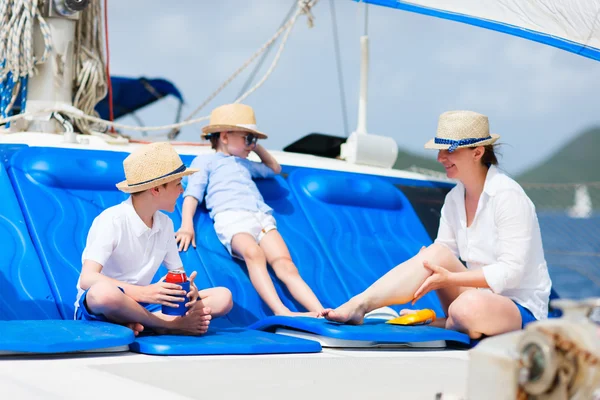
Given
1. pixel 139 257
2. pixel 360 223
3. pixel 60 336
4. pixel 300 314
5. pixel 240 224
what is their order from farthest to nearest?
1. pixel 360 223
2. pixel 240 224
3. pixel 300 314
4. pixel 139 257
5. pixel 60 336

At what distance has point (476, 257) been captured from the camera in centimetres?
315

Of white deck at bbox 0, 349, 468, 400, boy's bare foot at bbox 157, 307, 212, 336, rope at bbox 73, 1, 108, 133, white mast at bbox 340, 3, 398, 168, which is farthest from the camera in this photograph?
white mast at bbox 340, 3, 398, 168

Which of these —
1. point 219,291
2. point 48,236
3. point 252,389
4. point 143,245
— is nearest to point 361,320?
point 219,291

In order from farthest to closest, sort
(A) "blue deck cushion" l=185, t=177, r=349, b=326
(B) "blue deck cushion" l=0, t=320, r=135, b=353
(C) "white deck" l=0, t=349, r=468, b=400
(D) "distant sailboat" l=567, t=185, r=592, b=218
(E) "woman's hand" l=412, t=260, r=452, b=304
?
(D) "distant sailboat" l=567, t=185, r=592, b=218 < (A) "blue deck cushion" l=185, t=177, r=349, b=326 < (E) "woman's hand" l=412, t=260, r=452, b=304 < (B) "blue deck cushion" l=0, t=320, r=135, b=353 < (C) "white deck" l=0, t=349, r=468, b=400

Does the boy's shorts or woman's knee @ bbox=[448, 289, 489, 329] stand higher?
woman's knee @ bbox=[448, 289, 489, 329]

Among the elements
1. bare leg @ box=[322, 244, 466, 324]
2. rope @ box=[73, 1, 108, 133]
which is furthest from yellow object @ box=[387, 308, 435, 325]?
rope @ box=[73, 1, 108, 133]

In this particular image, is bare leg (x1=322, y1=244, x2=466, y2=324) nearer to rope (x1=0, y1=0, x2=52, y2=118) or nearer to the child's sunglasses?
the child's sunglasses

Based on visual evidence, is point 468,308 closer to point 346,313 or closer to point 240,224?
point 346,313

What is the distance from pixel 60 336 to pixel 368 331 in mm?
1052

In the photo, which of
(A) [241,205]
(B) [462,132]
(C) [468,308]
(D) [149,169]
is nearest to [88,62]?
(A) [241,205]

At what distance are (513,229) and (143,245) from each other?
132cm

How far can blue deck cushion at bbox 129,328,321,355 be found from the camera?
8.48 ft

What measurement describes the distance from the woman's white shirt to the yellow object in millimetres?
268

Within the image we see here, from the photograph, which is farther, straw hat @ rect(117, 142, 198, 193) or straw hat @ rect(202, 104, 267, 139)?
→ straw hat @ rect(202, 104, 267, 139)
